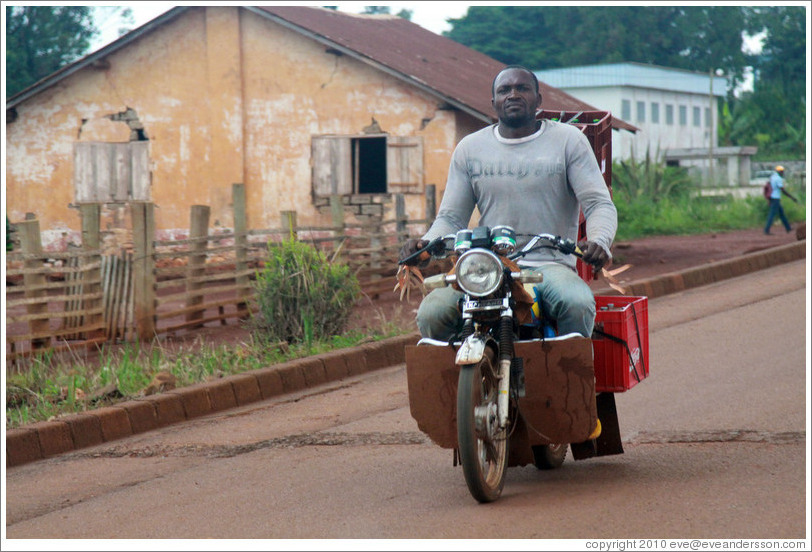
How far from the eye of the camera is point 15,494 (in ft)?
20.5

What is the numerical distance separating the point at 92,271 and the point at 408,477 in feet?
24.9

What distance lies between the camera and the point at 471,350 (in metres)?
4.69

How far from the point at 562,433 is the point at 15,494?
10.3 feet

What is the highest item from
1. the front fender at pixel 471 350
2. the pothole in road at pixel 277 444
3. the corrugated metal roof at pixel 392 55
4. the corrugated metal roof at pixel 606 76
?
the corrugated metal roof at pixel 606 76

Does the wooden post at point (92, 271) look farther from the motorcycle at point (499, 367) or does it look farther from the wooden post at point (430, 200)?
the motorcycle at point (499, 367)

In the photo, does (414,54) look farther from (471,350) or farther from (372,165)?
(471,350)

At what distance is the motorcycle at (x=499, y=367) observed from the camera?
473 cm

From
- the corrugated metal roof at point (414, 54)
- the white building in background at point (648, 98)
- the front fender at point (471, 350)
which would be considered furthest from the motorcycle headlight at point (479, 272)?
the white building in background at point (648, 98)

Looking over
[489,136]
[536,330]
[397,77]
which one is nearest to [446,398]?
[536,330]

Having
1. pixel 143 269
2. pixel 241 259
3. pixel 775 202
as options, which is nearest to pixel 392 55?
pixel 241 259

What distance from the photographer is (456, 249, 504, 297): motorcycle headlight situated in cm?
470

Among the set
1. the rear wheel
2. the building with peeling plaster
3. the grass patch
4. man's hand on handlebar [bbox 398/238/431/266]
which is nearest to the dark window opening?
the building with peeling plaster

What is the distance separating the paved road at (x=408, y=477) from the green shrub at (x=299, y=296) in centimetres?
169

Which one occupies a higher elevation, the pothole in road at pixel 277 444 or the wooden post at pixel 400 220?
the wooden post at pixel 400 220
